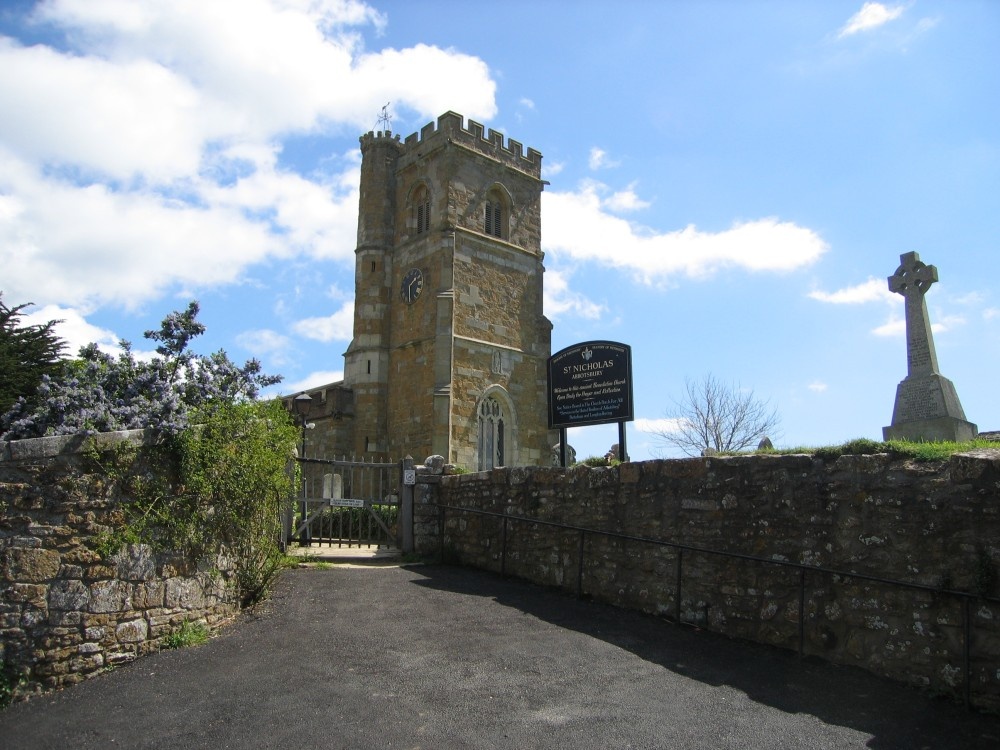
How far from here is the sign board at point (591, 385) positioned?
41.1 ft

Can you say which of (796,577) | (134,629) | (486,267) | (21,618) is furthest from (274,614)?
(486,267)

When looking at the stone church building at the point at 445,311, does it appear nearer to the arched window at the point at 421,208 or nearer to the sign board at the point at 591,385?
the arched window at the point at 421,208

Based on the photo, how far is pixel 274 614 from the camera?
8.66m

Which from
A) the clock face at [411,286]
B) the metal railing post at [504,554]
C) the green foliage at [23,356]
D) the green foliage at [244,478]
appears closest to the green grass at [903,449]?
the metal railing post at [504,554]

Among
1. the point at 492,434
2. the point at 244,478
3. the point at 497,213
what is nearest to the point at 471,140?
the point at 497,213

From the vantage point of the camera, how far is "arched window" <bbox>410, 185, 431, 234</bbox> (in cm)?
2742

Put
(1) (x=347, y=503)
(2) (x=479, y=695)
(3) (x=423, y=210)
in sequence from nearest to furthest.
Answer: (2) (x=479, y=695), (1) (x=347, y=503), (3) (x=423, y=210)

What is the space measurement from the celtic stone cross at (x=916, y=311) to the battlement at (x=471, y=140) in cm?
1615

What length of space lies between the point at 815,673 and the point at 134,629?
6363 mm

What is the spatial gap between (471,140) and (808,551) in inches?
Result: 891

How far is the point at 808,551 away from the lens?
24.3ft

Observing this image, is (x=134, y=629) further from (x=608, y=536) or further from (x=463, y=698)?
(x=608, y=536)

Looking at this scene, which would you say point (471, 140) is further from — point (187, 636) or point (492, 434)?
point (187, 636)

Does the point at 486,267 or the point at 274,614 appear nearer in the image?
the point at 274,614
